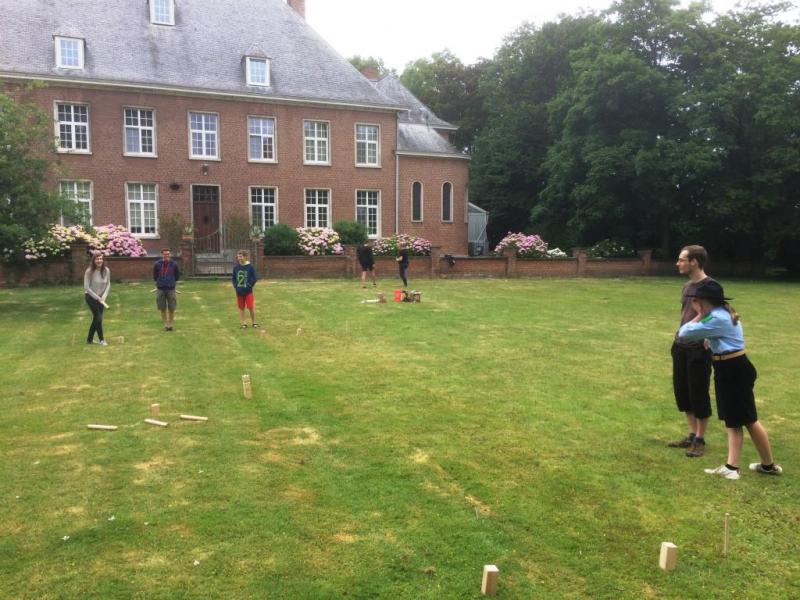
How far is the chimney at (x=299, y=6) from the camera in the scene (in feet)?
128

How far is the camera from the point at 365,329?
14.1 m

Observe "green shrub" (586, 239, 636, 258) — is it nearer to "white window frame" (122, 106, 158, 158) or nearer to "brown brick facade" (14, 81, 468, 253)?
"brown brick facade" (14, 81, 468, 253)

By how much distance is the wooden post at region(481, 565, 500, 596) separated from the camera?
3876mm

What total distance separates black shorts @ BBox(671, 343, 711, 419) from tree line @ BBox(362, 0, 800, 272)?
2917cm

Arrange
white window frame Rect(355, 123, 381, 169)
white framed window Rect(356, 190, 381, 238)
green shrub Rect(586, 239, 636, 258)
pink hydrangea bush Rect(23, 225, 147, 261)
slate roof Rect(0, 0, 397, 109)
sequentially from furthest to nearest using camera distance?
white framed window Rect(356, 190, 381, 238)
white window frame Rect(355, 123, 381, 169)
green shrub Rect(586, 239, 636, 258)
slate roof Rect(0, 0, 397, 109)
pink hydrangea bush Rect(23, 225, 147, 261)

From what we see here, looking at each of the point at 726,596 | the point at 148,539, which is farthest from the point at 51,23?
the point at 726,596

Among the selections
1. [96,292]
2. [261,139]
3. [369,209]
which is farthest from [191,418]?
[369,209]

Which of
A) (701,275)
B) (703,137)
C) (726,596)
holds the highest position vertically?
(703,137)

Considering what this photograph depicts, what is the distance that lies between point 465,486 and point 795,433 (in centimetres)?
408

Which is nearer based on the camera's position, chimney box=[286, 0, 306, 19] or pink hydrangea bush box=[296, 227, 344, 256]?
pink hydrangea bush box=[296, 227, 344, 256]

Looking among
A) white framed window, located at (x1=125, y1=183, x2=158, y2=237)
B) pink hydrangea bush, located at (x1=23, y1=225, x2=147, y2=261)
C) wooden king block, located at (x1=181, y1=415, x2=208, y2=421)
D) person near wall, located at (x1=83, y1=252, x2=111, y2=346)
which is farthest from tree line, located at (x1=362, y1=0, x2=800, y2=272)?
wooden king block, located at (x1=181, y1=415, x2=208, y2=421)

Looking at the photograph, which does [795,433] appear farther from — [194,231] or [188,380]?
[194,231]

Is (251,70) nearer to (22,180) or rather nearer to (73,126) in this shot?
(73,126)

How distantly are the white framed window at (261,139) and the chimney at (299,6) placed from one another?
9.16 m
